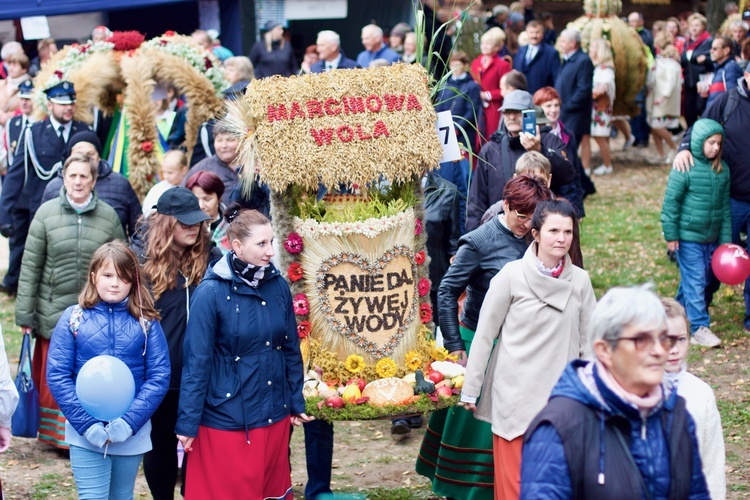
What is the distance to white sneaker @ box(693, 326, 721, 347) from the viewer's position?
9.12 metres

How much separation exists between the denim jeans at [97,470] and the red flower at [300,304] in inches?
44.7

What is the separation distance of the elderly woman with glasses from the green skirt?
2593 millimetres

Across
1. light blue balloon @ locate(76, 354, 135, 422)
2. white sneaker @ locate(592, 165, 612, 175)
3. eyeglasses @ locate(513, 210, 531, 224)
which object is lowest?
white sneaker @ locate(592, 165, 612, 175)

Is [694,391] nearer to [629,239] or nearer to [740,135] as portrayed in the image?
[740,135]

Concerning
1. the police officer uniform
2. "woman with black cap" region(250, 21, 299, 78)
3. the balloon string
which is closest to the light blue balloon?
the balloon string

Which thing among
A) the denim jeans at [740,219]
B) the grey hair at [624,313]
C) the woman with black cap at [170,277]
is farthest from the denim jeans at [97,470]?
the denim jeans at [740,219]

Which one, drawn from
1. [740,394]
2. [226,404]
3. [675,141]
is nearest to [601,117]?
[675,141]

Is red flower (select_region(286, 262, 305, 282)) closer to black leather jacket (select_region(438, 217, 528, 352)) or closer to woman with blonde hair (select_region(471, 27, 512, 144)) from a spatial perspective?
black leather jacket (select_region(438, 217, 528, 352))

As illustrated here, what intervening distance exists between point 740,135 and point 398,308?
4.67 m

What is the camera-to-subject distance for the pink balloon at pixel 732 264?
854 centimetres

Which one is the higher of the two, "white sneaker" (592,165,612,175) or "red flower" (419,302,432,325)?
"red flower" (419,302,432,325)

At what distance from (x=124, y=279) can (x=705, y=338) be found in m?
5.74

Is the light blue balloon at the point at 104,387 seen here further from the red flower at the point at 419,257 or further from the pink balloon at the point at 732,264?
the pink balloon at the point at 732,264

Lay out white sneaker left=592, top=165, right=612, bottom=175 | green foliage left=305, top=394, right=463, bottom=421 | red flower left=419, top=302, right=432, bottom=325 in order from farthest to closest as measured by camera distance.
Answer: white sneaker left=592, top=165, right=612, bottom=175
red flower left=419, top=302, right=432, bottom=325
green foliage left=305, top=394, right=463, bottom=421
